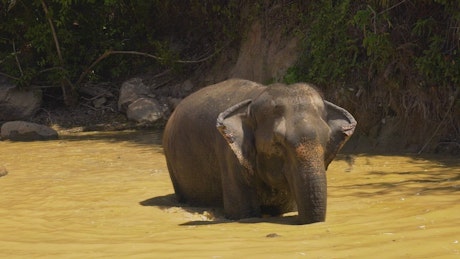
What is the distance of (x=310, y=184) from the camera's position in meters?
6.01

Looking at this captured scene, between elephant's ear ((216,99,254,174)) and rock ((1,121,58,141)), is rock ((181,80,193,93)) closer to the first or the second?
rock ((1,121,58,141))

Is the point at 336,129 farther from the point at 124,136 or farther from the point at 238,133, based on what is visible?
the point at 124,136

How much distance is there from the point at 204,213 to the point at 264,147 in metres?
1.36

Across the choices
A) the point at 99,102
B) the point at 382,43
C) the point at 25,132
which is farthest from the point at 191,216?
the point at 99,102

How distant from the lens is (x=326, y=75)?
13.5m

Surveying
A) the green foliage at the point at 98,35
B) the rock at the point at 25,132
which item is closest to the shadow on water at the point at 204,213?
the rock at the point at 25,132

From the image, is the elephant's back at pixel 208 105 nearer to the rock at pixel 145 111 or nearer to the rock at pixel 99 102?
the rock at pixel 145 111

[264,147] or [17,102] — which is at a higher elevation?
[264,147]

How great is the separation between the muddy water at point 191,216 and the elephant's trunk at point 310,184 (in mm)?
137

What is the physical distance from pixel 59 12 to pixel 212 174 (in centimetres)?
1244

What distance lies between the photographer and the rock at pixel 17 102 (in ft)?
61.0

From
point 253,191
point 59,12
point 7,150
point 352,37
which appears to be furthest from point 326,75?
point 59,12

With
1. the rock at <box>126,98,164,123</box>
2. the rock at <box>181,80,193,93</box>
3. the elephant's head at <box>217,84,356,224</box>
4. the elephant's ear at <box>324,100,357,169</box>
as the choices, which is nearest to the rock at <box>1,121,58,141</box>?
the rock at <box>126,98,164,123</box>

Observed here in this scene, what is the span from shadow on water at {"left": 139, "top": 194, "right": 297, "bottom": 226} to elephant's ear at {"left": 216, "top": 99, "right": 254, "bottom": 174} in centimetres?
44
